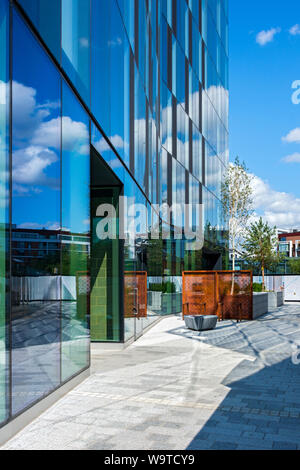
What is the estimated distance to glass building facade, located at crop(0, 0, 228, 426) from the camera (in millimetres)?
5414

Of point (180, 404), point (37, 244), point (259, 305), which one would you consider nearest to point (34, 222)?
point (37, 244)

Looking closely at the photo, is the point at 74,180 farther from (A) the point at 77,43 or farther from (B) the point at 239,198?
(B) the point at 239,198

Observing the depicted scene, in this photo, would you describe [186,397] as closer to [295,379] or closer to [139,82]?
[295,379]

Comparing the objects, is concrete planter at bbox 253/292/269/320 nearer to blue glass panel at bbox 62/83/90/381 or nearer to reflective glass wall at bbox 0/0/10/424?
blue glass panel at bbox 62/83/90/381

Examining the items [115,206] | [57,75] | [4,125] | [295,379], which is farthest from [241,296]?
[4,125]

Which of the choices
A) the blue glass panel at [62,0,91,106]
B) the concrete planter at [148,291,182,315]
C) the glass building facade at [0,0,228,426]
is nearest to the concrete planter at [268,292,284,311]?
the concrete planter at [148,291,182,315]

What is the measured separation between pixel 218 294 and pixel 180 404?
549 inches

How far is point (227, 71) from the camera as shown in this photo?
41.9m

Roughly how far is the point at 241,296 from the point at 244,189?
10387mm

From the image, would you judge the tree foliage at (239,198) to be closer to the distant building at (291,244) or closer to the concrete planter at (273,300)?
the concrete planter at (273,300)

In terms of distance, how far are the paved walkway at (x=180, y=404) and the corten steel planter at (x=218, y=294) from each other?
8.07m

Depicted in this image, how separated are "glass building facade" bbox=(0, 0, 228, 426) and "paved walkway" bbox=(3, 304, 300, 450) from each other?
535 mm

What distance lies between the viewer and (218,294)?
67.6 feet

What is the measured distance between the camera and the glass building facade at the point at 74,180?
5.41 m
